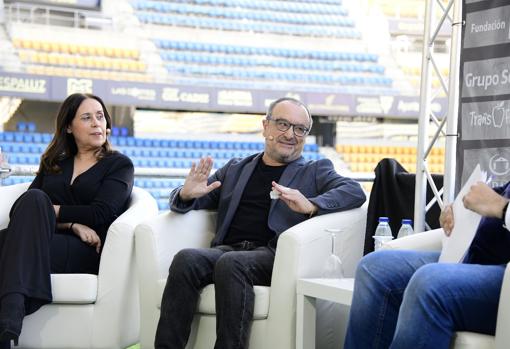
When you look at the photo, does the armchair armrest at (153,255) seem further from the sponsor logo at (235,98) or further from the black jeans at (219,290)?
the sponsor logo at (235,98)

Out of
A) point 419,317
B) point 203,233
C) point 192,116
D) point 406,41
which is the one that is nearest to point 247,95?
point 192,116

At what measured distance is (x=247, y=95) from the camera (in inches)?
561

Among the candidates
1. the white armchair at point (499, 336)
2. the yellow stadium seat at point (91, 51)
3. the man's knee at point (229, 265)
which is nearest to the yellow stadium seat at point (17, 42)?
the yellow stadium seat at point (91, 51)

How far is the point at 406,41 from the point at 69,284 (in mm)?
14832

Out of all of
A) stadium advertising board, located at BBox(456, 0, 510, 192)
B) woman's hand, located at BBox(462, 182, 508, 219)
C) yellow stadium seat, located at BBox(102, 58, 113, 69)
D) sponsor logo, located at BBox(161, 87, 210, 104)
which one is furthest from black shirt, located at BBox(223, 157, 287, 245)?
yellow stadium seat, located at BBox(102, 58, 113, 69)

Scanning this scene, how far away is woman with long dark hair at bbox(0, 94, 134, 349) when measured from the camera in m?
2.84

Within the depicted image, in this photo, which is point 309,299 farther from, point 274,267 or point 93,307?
point 93,307

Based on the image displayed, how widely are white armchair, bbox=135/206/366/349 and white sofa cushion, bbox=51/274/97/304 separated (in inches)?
7.4

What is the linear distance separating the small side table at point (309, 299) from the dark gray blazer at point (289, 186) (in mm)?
341

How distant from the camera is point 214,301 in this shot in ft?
9.34

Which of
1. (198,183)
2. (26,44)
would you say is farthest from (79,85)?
(198,183)

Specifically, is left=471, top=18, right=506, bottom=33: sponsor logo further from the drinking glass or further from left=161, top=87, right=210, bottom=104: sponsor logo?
left=161, top=87, right=210, bottom=104: sponsor logo

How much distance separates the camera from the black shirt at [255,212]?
3.12 meters

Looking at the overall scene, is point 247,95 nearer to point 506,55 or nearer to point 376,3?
point 376,3
